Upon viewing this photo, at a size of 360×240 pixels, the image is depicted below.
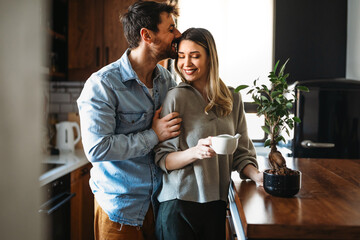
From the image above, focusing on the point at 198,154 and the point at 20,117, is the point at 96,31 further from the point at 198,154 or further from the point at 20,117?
the point at 20,117

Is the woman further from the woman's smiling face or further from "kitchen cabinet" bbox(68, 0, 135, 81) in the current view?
"kitchen cabinet" bbox(68, 0, 135, 81)

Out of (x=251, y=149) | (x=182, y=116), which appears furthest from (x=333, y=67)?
(x=182, y=116)

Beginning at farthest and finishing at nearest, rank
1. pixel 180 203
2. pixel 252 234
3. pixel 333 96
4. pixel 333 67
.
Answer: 1. pixel 333 67
2. pixel 333 96
3. pixel 180 203
4. pixel 252 234

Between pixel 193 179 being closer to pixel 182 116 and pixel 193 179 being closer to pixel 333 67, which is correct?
pixel 182 116

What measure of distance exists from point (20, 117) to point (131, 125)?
1.14m

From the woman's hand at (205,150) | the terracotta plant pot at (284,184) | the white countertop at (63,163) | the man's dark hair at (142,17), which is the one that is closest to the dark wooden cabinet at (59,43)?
the white countertop at (63,163)

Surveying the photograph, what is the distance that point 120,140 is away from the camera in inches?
51.3

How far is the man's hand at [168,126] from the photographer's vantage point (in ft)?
4.13

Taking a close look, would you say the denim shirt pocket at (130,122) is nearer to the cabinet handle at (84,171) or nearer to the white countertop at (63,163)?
the white countertop at (63,163)

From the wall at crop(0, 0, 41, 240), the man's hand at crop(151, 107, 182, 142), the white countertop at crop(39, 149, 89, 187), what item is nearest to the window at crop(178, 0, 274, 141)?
the white countertop at crop(39, 149, 89, 187)

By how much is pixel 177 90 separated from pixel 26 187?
1087mm

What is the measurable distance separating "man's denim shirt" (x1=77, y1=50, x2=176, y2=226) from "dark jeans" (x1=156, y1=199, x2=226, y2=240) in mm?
169

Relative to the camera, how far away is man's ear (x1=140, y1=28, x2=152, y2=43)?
4.77 feet

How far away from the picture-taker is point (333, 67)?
3.04 metres
